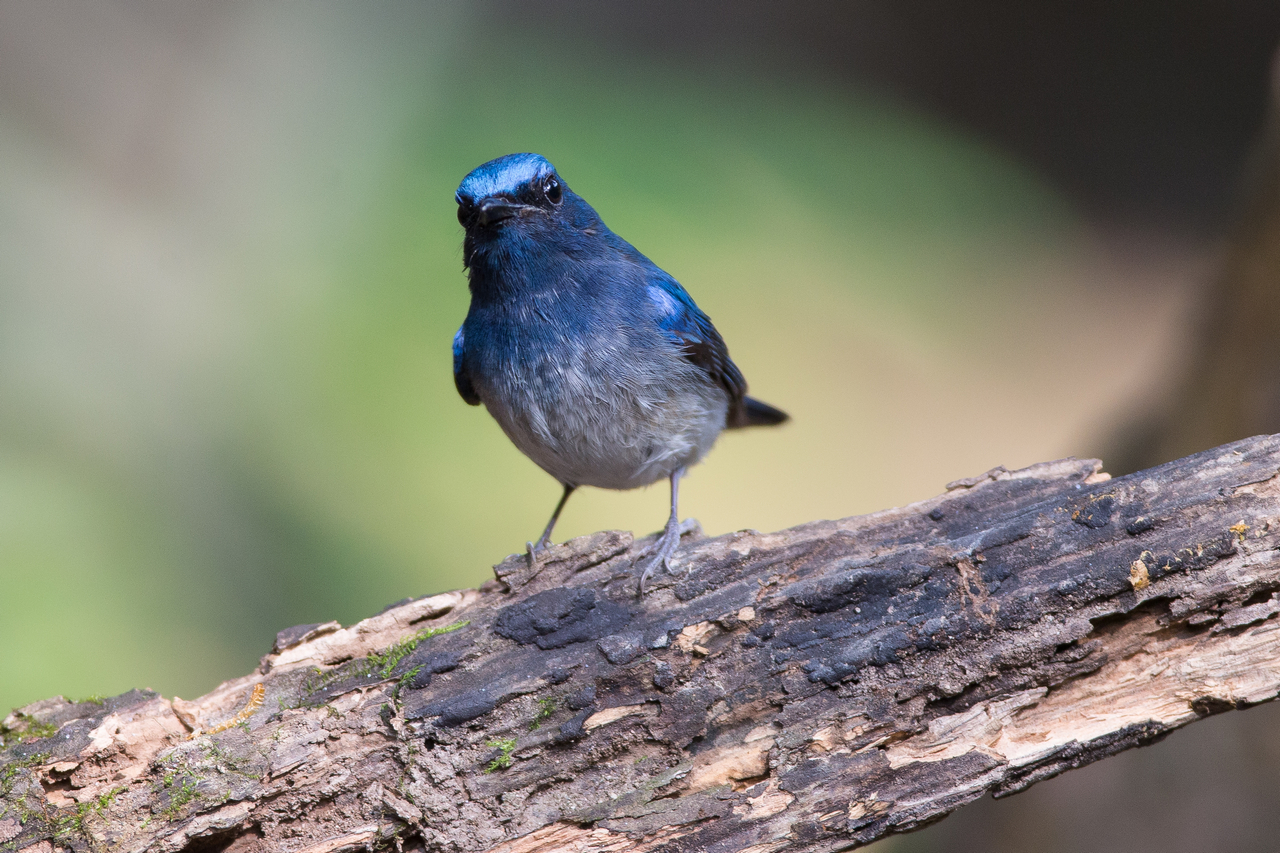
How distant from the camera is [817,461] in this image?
8938mm

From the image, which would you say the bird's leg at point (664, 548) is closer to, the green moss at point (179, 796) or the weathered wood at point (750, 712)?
the weathered wood at point (750, 712)

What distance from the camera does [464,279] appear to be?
7.63m

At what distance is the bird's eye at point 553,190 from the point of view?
4312 mm

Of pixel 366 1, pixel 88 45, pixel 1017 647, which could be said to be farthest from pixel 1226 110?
pixel 88 45

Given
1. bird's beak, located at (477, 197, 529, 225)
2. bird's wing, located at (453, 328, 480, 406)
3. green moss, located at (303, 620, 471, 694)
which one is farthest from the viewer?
bird's wing, located at (453, 328, 480, 406)

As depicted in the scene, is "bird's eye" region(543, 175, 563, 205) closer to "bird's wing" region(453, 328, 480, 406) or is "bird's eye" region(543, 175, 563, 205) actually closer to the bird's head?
the bird's head

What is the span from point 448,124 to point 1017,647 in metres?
6.62

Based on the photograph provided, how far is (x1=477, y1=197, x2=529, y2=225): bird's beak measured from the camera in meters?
4.04

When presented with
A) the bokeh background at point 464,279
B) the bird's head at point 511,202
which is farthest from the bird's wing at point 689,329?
the bokeh background at point 464,279

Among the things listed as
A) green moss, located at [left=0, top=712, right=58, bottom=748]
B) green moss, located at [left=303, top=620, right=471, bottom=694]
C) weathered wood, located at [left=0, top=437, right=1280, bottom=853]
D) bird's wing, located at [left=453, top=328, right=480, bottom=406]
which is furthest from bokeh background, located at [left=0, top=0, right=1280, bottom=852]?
green moss, located at [left=303, top=620, right=471, bottom=694]

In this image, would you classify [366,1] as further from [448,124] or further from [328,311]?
[328,311]

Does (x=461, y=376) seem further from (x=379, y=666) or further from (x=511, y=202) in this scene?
(x=379, y=666)

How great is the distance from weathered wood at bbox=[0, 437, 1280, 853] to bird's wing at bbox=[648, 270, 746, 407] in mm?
1476

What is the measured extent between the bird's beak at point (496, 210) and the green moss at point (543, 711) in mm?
2009
